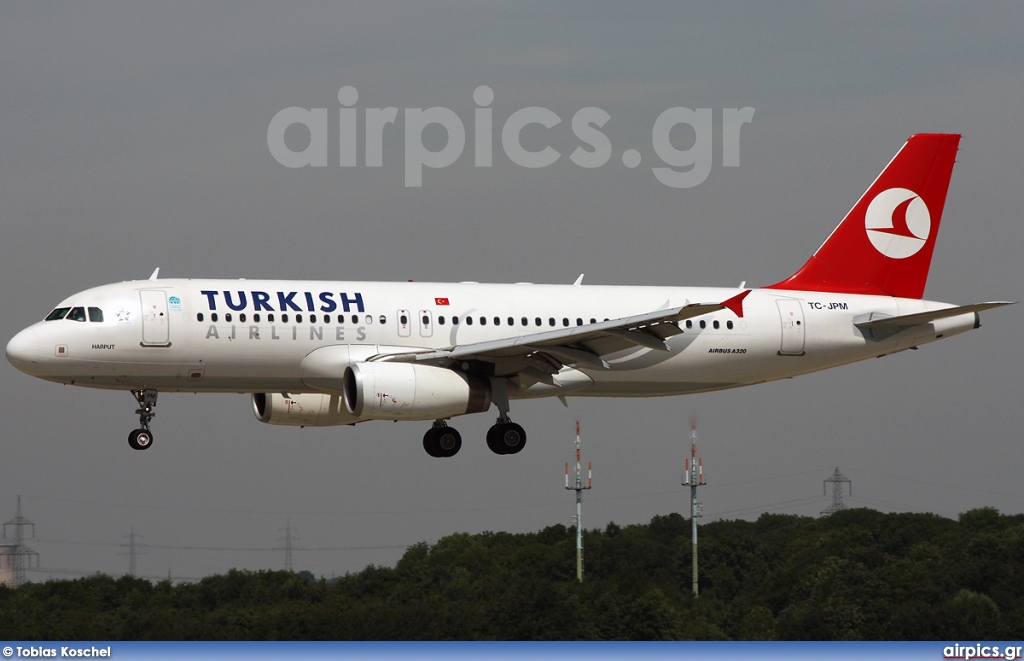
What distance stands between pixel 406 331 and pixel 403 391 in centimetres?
261

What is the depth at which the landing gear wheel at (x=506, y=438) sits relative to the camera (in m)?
44.4

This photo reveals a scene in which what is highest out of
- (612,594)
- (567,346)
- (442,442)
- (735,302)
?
(735,302)

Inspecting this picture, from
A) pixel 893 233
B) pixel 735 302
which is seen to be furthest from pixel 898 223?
pixel 735 302

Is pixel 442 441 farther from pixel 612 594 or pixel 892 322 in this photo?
pixel 612 594

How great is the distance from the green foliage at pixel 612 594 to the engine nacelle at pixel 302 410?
2376 cm

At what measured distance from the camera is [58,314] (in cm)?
4153

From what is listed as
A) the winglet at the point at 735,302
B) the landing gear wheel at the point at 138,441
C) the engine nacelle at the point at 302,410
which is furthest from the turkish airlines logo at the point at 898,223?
the landing gear wheel at the point at 138,441

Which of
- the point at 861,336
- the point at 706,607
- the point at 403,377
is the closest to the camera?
the point at 403,377

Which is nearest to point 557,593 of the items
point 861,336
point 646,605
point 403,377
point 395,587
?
point 646,605

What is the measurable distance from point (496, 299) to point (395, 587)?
47.5 metres

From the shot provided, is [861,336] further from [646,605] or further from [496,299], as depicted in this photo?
[646,605]

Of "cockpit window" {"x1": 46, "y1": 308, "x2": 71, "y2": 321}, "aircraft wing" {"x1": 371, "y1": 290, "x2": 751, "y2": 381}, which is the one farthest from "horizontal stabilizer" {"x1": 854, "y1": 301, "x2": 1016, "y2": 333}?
"cockpit window" {"x1": 46, "y1": 308, "x2": 71, "y2": 321}

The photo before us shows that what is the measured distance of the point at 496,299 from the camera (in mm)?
44312

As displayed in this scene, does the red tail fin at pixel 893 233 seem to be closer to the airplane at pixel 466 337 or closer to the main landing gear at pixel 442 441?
the airplane at pixel 466 337
